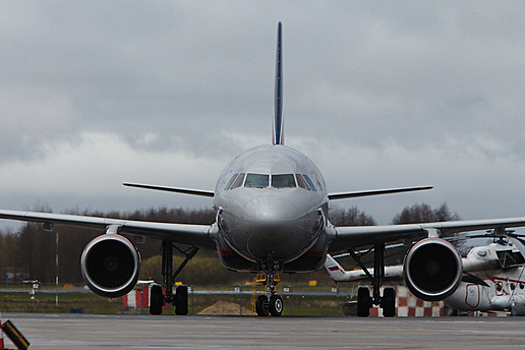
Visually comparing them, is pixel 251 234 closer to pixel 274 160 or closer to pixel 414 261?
pixel 274 160

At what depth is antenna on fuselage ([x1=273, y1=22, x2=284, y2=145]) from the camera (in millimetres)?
25625

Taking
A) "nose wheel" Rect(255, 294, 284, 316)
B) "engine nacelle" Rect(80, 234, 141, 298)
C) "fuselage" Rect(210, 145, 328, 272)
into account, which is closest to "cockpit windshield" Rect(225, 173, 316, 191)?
"fuselage" Rect(210, 145, 328, 272)

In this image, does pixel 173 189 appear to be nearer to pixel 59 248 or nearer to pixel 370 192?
Result: pixel 370 192

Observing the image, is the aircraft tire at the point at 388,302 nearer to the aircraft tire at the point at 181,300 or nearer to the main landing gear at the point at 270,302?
the main landing gear at the point at 270,302

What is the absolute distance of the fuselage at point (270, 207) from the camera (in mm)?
16344

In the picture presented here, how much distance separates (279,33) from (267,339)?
2088cm

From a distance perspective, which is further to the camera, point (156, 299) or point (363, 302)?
point (363, 302)

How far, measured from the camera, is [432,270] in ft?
59.7

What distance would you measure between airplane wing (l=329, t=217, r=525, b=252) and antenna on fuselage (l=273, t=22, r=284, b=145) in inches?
232

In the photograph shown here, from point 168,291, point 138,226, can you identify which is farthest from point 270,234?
point 168,291

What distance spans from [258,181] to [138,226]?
12.3 feet

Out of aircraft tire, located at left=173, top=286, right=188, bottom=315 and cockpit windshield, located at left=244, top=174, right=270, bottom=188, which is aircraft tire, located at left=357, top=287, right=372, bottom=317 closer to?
aircraft tire, located at left=173, top=286, right=188, bottom=315

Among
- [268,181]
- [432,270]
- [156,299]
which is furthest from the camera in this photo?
[156,299]

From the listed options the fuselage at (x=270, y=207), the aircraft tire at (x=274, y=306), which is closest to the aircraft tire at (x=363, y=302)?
the fuselage at (x=270, y=207)
